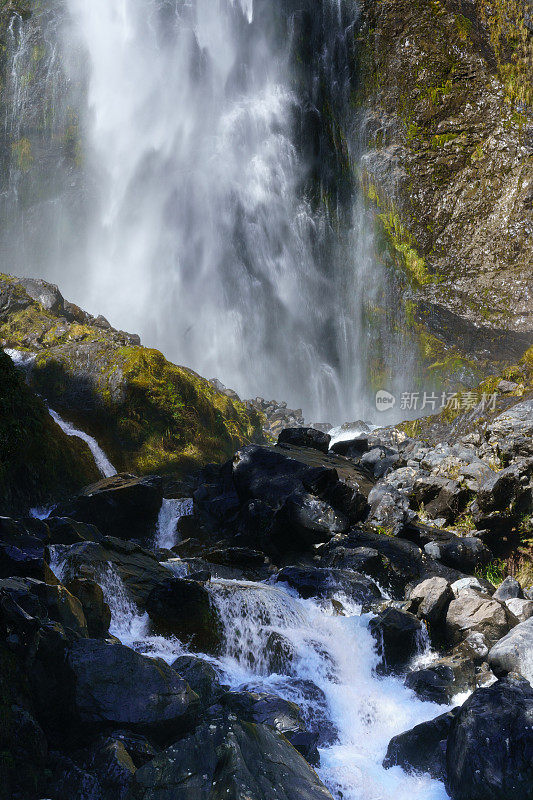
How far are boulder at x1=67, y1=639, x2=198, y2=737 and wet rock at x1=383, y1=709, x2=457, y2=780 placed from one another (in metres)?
2.00

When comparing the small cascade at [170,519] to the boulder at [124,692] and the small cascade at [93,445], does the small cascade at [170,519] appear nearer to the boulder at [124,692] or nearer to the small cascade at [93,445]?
the small cascade at [93,445]

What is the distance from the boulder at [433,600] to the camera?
7664mm

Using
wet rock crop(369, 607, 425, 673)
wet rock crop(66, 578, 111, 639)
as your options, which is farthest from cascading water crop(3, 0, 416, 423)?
wet rock crop(66, 578, 111, 639)

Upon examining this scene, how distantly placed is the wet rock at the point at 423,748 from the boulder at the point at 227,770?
1.73 m

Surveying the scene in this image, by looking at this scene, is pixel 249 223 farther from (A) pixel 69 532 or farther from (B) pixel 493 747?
(B) pixel 493 747

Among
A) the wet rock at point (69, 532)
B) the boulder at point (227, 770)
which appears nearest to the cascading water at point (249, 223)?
the wet rock at point (69, 532)

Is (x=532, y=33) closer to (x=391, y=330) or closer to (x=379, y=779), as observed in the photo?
(x=391, y=330)

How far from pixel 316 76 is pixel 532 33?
11119 millimetres

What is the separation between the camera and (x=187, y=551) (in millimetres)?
10898

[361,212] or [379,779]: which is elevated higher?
[361,212]

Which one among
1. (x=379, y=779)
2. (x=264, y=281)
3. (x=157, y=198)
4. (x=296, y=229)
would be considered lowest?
(x=379, y=779)

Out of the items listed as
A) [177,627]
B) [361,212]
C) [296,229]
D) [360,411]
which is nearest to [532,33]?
[361,212]
